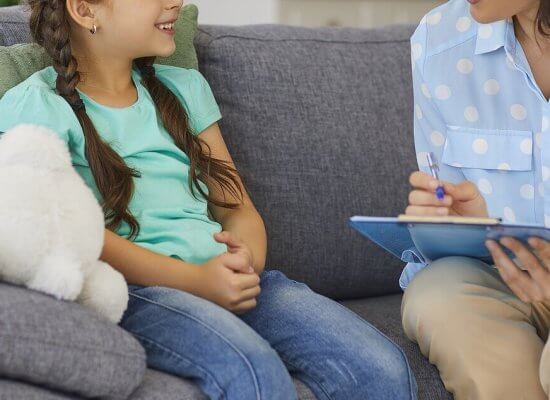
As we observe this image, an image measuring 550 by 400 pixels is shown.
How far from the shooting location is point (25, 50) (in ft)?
5.51

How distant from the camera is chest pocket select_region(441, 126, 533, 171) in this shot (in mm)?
1642

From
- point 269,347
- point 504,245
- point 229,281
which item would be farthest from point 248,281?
point 504,245

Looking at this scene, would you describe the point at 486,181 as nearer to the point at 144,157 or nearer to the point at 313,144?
the point at 313,144

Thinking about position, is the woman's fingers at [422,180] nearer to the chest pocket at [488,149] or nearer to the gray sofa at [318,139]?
the chest pocket at [488,149]

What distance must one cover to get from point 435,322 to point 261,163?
0.57 meters

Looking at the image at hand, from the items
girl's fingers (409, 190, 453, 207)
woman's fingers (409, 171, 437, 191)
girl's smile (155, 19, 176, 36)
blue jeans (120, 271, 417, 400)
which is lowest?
blue jeans (120, 271, 417, 400)

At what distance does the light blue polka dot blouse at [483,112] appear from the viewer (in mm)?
1637

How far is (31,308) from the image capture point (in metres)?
1.18

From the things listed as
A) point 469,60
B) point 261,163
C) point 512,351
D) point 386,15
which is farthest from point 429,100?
point 386,15

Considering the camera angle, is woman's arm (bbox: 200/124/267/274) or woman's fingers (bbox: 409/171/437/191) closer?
woman's fingers (bbox: 409/171/437/191)

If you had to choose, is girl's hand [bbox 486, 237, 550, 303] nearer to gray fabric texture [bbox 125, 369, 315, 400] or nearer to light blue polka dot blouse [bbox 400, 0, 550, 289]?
light blue polka dot blouse [bbox 400, 0, 550, 289]

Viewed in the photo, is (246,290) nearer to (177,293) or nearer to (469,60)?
(177,293)

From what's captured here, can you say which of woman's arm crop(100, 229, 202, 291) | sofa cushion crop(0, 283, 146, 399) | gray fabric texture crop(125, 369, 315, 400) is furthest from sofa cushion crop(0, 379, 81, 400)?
woman's arm crop(100, 229, 202, 291)

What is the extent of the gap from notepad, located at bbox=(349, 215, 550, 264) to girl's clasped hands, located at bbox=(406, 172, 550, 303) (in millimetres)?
25
